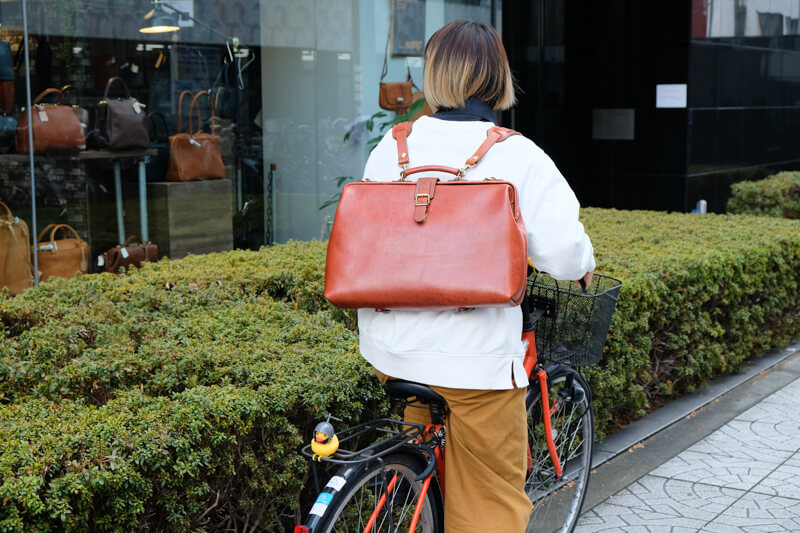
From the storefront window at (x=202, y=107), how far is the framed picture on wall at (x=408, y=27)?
14 millimetres

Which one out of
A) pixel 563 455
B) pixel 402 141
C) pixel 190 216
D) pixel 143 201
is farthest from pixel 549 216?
pixel 190 216

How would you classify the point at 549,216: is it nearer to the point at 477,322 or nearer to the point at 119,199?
Answer: the point at 477,322

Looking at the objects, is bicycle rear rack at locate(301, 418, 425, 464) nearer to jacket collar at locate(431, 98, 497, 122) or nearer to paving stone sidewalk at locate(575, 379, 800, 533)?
jacket collar at locate(431, 98, 497, 122)

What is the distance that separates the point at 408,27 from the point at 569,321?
770 cm

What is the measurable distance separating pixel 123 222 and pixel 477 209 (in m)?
6.05

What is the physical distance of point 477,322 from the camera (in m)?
2.53

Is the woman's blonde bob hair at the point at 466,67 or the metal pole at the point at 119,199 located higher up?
the woman's blonde bob hair at the point at 466,67

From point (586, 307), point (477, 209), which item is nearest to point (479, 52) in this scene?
point (477, 209)

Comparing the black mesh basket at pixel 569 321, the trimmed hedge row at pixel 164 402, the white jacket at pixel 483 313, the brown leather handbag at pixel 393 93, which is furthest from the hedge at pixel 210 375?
the brown leather handbag at pixel 393 93

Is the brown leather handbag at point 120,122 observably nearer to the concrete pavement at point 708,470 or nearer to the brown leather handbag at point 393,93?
the brown leather handbag at point 393,93

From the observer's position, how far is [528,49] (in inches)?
526

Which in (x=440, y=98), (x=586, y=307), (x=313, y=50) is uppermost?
(x=313, y=50)

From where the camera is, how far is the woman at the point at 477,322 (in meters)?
2.55

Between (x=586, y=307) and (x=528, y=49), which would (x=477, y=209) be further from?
(x=528, y=49)
